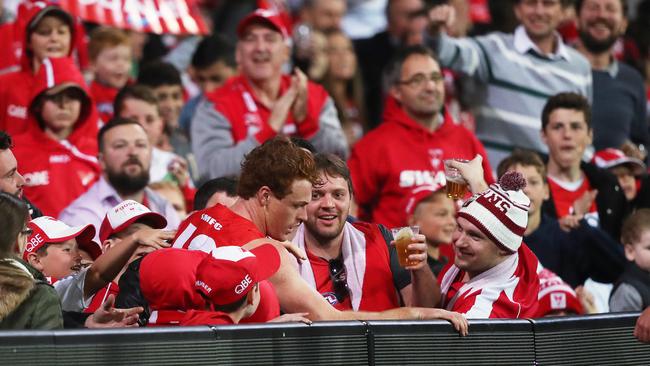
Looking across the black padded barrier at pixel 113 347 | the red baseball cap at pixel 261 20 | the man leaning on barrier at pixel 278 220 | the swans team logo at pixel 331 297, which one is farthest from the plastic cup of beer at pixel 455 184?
the red baseball cap at pixel 261 20

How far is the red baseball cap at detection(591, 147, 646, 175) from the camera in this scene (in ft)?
34.5

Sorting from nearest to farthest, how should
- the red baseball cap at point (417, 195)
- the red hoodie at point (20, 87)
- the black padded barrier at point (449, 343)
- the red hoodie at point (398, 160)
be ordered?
the black padded barrier at point (449, 343) < the red baseball cap at point (417, 195) < the red hoodie at point (20, 87) < the red hoodie at point (398, 160)

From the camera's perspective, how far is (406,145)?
9.93 meters

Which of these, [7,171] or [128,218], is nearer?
[128,218]

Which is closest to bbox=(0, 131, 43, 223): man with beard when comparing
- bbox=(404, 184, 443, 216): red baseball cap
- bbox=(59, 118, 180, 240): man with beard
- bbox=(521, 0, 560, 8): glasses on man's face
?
bbox=(59, 118, 180, 240): man with beard

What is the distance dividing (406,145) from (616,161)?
1694mm

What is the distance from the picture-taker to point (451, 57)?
34.8 feet

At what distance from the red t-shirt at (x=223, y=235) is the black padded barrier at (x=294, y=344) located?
1.06 ft

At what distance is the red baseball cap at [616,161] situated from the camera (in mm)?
10505

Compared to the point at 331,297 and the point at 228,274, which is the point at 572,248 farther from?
the point at 228,274

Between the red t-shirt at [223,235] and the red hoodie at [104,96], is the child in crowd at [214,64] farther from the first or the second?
the red t-shirt at [223,235]

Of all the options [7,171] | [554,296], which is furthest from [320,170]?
[554,296]

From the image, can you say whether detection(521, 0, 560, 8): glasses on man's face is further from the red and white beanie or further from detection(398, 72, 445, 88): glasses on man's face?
the red and white beanie

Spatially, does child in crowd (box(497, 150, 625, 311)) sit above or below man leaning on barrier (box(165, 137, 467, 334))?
below
